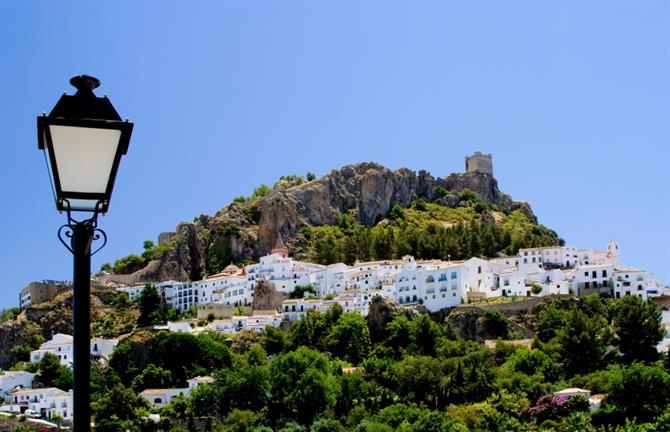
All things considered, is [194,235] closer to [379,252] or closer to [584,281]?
[379,252]

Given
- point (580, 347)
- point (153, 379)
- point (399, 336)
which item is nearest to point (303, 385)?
point (399, 336)

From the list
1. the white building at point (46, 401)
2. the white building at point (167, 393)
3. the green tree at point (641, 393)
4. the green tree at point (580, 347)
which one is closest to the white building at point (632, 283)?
the green tree at point (580, 347)

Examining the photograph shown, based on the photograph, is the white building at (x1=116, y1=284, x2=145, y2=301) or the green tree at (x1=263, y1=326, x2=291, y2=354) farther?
the white building at (x1=116, y1=284, x2=145, y2=301)

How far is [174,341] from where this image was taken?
74.5 m

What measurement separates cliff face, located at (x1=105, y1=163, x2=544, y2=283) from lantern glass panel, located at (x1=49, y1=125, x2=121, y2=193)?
93.5m

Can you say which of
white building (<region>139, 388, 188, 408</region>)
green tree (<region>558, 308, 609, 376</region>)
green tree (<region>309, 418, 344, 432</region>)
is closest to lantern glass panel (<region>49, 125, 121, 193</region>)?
green tree (<region>309, 418, 344, 432</region>)

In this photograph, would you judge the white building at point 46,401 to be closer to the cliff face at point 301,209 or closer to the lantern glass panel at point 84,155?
the cliff face at point 301,209

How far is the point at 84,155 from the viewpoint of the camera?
5.04 metres

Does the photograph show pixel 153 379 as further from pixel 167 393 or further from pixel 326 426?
pixel 326 426

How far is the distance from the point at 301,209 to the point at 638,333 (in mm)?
51766

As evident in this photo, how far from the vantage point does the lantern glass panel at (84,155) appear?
5.05 m

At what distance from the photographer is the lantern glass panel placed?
5.05m

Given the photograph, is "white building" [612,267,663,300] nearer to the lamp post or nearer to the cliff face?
the cliff face

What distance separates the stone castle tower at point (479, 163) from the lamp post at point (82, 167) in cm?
12240
